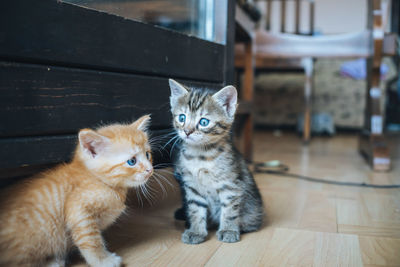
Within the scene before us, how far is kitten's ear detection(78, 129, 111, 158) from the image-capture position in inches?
31.6

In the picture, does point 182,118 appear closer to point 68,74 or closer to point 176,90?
point 176,90

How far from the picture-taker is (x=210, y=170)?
1040 mm

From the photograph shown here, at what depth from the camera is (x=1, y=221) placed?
2.39 ft

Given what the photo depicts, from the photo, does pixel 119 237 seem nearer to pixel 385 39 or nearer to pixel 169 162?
pixel 169 162

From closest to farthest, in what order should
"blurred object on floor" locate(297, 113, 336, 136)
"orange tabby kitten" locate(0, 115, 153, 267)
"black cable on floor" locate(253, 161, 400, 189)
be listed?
1. "orange tabby kitten" locate(0, 115, 153, 267)
2. "black cable on floor" locate(253, 161, 400, 189)
3. "blurred object on floor" locate(297, 113, 336, 136)

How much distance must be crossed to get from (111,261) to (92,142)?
281 mm

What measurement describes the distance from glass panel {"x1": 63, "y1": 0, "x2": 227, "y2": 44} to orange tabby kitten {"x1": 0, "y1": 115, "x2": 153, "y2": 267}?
0.49 m

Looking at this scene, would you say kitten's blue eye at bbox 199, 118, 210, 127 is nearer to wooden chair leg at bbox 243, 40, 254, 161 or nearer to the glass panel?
the glass panel

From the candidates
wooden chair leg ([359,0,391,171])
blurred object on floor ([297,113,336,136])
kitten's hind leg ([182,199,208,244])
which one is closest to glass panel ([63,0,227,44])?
kitten's hind leg ([182,199,208,244])

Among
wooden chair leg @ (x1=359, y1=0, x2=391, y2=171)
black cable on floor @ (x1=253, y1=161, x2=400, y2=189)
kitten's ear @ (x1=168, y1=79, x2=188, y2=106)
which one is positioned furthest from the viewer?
wooden chair leg @ (x1=359, y1=0, x2=391, y2=171)

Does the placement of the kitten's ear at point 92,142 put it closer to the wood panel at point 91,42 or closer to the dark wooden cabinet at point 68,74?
the dark wooden cabinet at point 68,74

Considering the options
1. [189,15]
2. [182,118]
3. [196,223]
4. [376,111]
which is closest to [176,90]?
[182,118]

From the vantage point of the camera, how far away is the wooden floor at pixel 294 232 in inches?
35.4

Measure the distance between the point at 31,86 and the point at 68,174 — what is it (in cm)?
22
